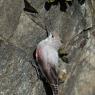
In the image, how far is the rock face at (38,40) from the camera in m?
6.36

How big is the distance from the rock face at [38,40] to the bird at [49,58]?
145 millimetres

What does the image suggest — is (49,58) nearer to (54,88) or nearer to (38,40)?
(38,40)

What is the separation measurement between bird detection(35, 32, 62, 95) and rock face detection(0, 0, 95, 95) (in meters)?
0.15

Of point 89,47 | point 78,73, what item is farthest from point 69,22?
point 78,73

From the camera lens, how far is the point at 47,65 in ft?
21.7

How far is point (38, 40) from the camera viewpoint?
669 cm

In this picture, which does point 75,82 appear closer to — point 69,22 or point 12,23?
point 69,22

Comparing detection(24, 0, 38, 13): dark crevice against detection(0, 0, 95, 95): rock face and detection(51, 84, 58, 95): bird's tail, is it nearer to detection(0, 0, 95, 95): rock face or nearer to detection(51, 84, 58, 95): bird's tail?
detection(0, 0, 95, 95): rock face

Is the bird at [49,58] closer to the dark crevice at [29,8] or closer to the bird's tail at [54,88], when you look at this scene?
the bird's tail at [54,88]

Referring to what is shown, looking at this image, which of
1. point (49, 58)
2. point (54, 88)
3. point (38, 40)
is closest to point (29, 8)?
point (38, 40)

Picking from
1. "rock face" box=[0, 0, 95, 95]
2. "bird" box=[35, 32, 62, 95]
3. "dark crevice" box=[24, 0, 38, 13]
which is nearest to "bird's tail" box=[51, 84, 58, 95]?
"bird" box=[35, 32, 62, 95]

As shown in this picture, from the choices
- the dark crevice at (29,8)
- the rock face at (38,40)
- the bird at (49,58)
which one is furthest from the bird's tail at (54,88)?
the dark crevice at (29,8)

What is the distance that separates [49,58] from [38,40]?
0.45m

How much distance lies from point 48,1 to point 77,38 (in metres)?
1.00
